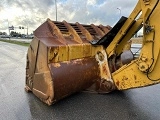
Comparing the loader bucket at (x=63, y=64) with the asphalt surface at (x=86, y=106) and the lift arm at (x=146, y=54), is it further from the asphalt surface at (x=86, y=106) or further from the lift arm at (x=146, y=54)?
the lift arm at (x=146, y=54)

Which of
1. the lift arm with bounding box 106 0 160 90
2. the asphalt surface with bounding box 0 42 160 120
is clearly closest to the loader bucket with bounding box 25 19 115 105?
the asphalt surface with bounding box 0 42 160 120

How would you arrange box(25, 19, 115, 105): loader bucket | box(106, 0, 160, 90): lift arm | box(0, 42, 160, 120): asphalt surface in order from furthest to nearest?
box(25, 19, 115, 105): loader bucket
box(0, 42, 160, 120): asphalt surface
box(106, 0, 160, 90): lift arm

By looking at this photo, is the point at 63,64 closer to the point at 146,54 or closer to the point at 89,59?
the point at 89,59

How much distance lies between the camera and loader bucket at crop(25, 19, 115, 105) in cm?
371

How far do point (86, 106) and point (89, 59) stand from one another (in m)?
1.01

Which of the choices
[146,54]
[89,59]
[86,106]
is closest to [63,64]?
[89,59]

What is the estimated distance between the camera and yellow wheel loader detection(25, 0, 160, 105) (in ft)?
11.1

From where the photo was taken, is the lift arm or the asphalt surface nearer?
the lift arm

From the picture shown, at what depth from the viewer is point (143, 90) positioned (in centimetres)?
508

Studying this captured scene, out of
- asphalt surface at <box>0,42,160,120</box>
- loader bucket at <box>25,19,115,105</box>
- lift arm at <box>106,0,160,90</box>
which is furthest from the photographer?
loader bucket at <box>25,19,115,105</box>

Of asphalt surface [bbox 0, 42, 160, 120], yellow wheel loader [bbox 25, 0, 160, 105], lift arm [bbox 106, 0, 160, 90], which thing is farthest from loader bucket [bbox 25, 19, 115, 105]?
lift arm [bbox 106, 0, 160, 90]

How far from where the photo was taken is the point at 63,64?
3.85 m

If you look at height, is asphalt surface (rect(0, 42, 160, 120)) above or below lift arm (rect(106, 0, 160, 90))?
below

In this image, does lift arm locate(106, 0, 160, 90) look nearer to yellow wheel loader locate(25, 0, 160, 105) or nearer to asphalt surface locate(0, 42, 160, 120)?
yellow wheel loader locate(25, 0, 160, 105)
